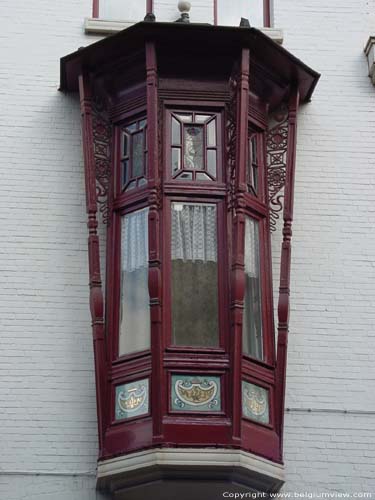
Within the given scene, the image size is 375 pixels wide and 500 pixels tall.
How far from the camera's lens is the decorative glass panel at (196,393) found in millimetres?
10375

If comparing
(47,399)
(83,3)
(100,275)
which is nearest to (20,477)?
(47,399)

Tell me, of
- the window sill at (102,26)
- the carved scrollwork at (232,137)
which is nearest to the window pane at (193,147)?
the carved scrollwork at (232,137)

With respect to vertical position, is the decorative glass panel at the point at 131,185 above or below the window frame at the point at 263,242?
above

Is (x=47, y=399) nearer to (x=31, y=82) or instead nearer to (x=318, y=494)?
(x=318, y=494)

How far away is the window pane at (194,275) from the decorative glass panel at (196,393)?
1.32ft

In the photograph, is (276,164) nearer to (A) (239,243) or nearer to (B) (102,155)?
(A) (239,243)

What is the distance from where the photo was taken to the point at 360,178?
12.7 metres

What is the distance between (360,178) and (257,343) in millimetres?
2679

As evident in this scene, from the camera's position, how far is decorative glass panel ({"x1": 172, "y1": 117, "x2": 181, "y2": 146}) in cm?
1175

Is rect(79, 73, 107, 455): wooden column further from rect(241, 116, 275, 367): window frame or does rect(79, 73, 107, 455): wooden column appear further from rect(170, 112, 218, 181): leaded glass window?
rect(241, 116, 275, 367): window frame

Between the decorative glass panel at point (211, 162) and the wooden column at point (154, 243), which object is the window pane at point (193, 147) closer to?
the decorative glass panel at point (211, 162)

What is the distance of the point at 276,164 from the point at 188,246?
159 centimetres

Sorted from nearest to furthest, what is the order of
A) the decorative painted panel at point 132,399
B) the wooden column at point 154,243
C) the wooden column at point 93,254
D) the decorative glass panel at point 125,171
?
the wooden column at point 154,243 → the decorative painted panel at point 132,399 → the wooden column at point 93,254 → the decorative glass panel at point 125,171

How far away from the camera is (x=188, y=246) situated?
442 inches
